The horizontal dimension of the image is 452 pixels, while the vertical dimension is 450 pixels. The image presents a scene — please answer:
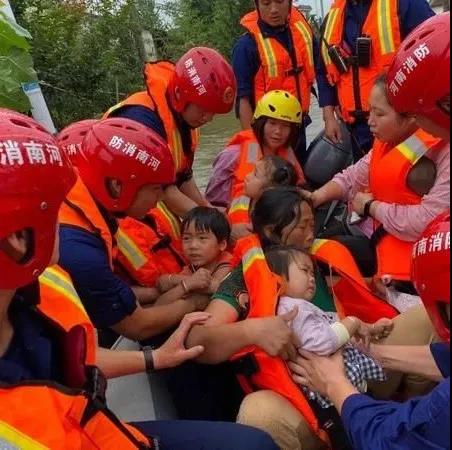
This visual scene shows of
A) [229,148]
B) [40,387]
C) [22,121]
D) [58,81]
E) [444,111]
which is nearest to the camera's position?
[40,387]

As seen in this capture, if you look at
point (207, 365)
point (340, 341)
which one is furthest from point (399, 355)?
point (207, 365)

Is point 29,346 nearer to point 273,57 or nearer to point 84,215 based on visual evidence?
point 84,215

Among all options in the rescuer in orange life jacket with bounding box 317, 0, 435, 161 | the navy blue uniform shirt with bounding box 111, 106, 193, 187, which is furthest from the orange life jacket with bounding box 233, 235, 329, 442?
the rescuer in orange life jacket with bounding box 317, 0, 435, 161

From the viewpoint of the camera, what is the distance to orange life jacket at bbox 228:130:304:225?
3629 millimetres

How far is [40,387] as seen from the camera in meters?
1.46

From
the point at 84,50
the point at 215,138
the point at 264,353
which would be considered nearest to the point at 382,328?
the point at 264,353

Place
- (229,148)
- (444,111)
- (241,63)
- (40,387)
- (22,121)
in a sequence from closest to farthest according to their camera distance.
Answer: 1. (40,387)
2. (22,121)
3. (444,111)
4. (229,148)
5. (241,63)

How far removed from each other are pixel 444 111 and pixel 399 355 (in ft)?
2.74

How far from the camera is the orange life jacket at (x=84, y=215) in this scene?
2344 mm

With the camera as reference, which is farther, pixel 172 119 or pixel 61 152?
pixel 172 119

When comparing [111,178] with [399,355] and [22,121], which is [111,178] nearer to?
[22,121]

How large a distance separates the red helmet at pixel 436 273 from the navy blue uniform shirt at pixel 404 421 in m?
0.15

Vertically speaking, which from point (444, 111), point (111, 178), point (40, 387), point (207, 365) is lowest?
point (207, 365)

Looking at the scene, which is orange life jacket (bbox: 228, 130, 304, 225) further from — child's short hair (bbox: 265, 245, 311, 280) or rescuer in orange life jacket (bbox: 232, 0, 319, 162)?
child's short hair (bbox: 265, 245, 311, 280)
